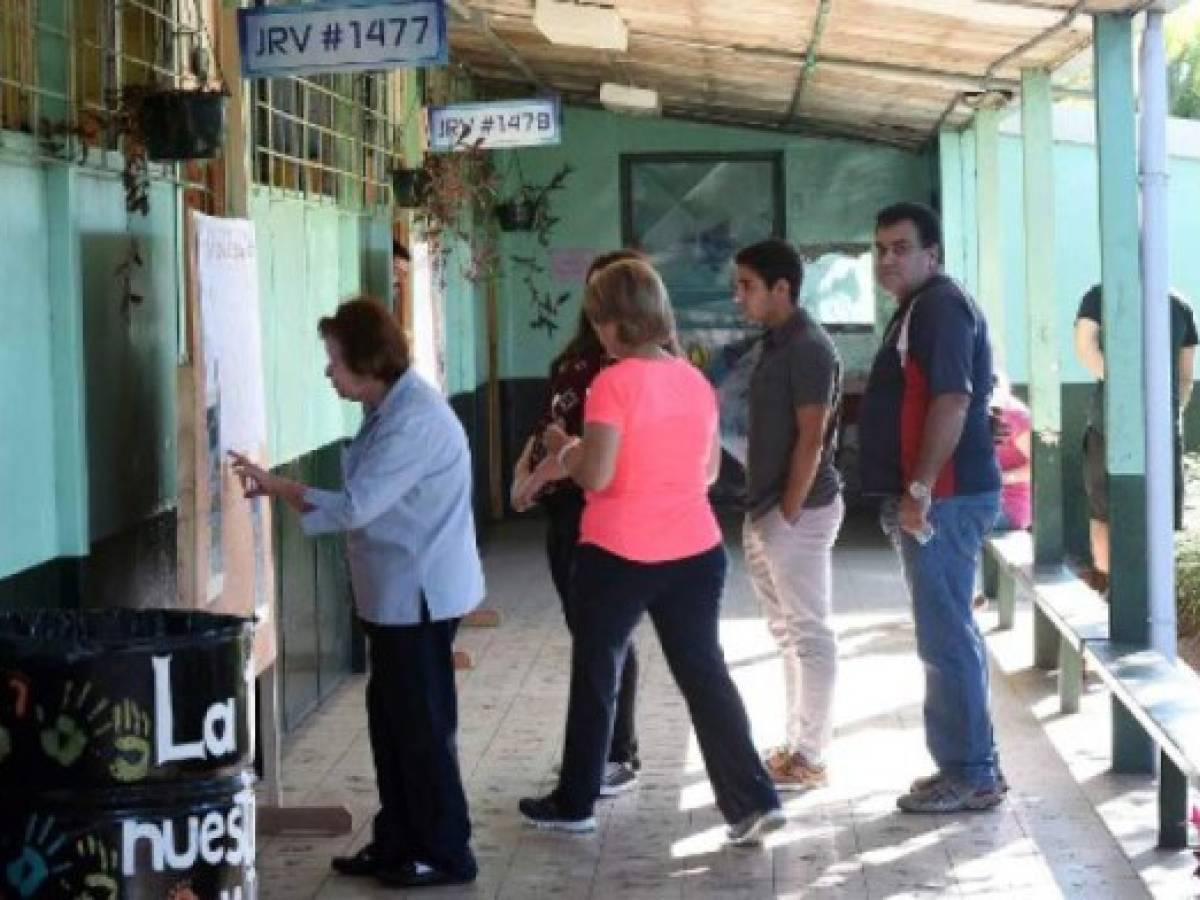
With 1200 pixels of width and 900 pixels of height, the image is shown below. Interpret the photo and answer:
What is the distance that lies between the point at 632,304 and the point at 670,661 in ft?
3.18

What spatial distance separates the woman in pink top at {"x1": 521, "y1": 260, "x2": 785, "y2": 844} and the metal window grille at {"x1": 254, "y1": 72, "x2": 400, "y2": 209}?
7.58ft

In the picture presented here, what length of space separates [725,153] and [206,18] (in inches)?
380

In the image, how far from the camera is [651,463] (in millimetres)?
6785

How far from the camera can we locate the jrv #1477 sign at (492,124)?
11383 millimetres

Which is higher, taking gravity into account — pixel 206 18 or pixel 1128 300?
pixel 206 18

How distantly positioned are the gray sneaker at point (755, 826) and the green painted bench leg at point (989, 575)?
534 centimetres

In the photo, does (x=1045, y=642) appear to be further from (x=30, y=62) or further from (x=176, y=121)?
(x=30, y=62)

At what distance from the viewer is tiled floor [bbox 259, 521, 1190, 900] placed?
22.3 ft

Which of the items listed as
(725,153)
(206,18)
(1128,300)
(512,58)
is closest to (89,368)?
(206,18)

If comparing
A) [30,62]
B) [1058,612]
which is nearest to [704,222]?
[1058,612]

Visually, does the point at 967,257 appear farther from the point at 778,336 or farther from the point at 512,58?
the point at 778,336

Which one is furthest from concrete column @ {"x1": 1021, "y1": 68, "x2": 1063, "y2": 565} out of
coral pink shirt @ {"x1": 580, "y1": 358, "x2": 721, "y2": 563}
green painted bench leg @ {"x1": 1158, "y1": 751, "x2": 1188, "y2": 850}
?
coral pink shirt @ {"x1": 580, "y1": 358, "x2": 721, "y2": 563}

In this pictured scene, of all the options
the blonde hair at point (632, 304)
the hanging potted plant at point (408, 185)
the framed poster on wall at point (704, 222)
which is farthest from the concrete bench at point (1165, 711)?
Result: the framed poster on wall at point (704, 222)

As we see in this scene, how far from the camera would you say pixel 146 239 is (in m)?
7.10
